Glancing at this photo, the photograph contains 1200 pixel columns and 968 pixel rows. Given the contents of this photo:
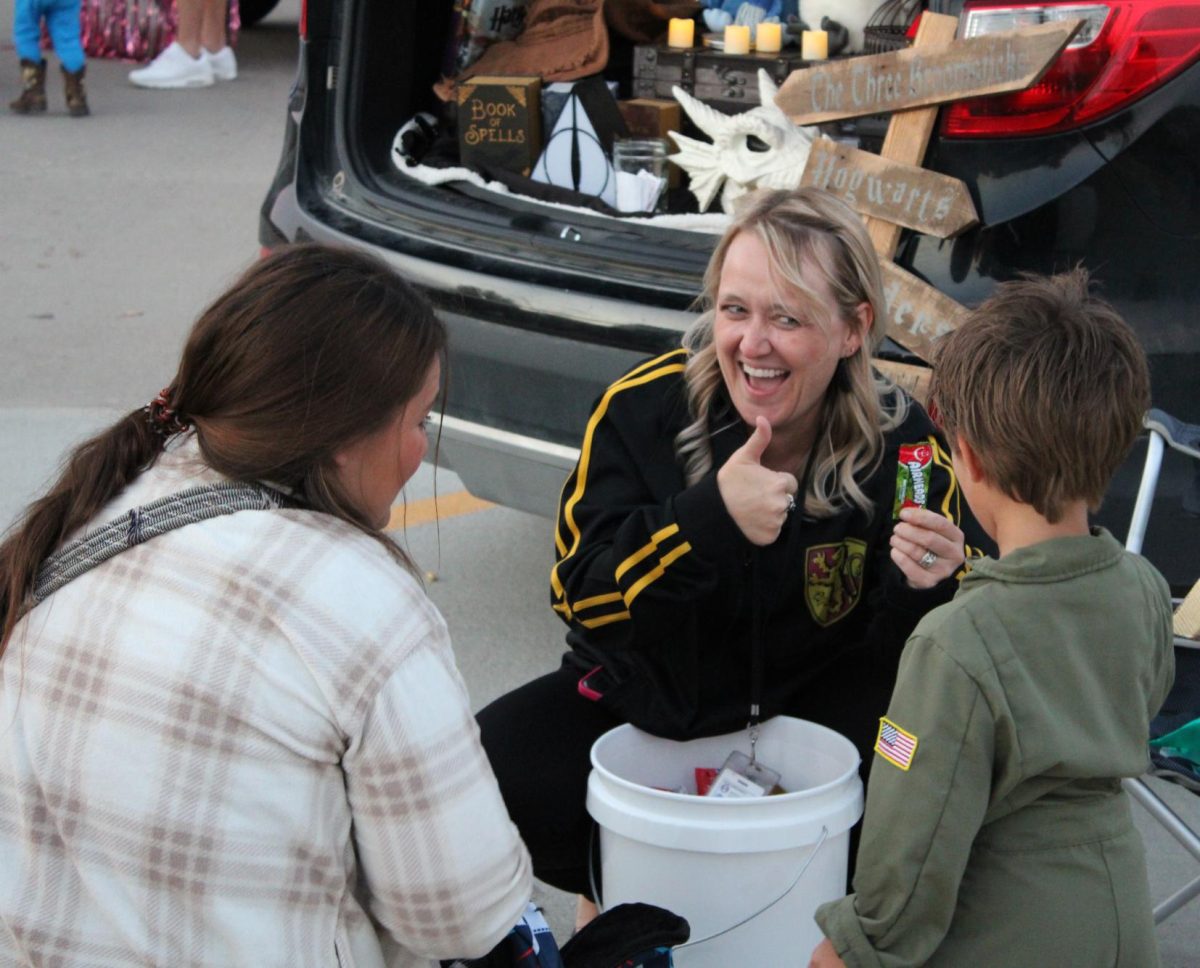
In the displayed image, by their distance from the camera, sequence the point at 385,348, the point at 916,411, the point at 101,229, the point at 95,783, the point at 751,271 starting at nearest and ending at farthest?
the point at 95,783
the point at 385,348
the point at 751,271
the point at 916,411
the point at 101,229

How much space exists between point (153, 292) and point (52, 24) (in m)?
3.32

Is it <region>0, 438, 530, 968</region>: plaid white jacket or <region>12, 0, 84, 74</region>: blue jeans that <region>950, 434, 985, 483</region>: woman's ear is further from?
<region>12, 0, 84, 74</region>: blue jeans

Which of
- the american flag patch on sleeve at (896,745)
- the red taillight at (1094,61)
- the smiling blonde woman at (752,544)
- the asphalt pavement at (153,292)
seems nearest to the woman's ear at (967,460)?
the american flag patch on sleeve at (896,745)

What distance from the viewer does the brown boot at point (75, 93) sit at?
9258mm

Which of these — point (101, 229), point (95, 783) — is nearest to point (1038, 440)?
point (95, 783)

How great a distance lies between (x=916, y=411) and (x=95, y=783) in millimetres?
1376

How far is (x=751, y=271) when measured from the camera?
7.10ft

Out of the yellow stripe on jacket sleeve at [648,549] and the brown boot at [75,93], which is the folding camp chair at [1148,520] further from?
the brown boot at [75,93]

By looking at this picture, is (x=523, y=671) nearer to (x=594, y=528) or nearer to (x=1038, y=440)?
(x=594, y=528)

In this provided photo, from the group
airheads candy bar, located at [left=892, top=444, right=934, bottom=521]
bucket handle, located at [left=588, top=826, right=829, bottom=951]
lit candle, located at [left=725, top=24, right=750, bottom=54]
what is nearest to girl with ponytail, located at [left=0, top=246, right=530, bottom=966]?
bucket handle, located at [left=588, top=826, right=829, bottom=951]

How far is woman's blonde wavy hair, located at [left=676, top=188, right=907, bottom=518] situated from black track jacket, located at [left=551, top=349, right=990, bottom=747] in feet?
0.08

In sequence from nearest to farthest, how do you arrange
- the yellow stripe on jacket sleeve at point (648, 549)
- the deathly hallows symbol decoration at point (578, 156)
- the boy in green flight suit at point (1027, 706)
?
the boy in green flight suit at point (1027, 706), the yellow stripe on jacket sleeve at point (648, 549), the deathly hallows symbol decoration at point (578, 156)

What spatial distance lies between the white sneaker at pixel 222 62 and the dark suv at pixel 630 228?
750cm

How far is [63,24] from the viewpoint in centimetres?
888
